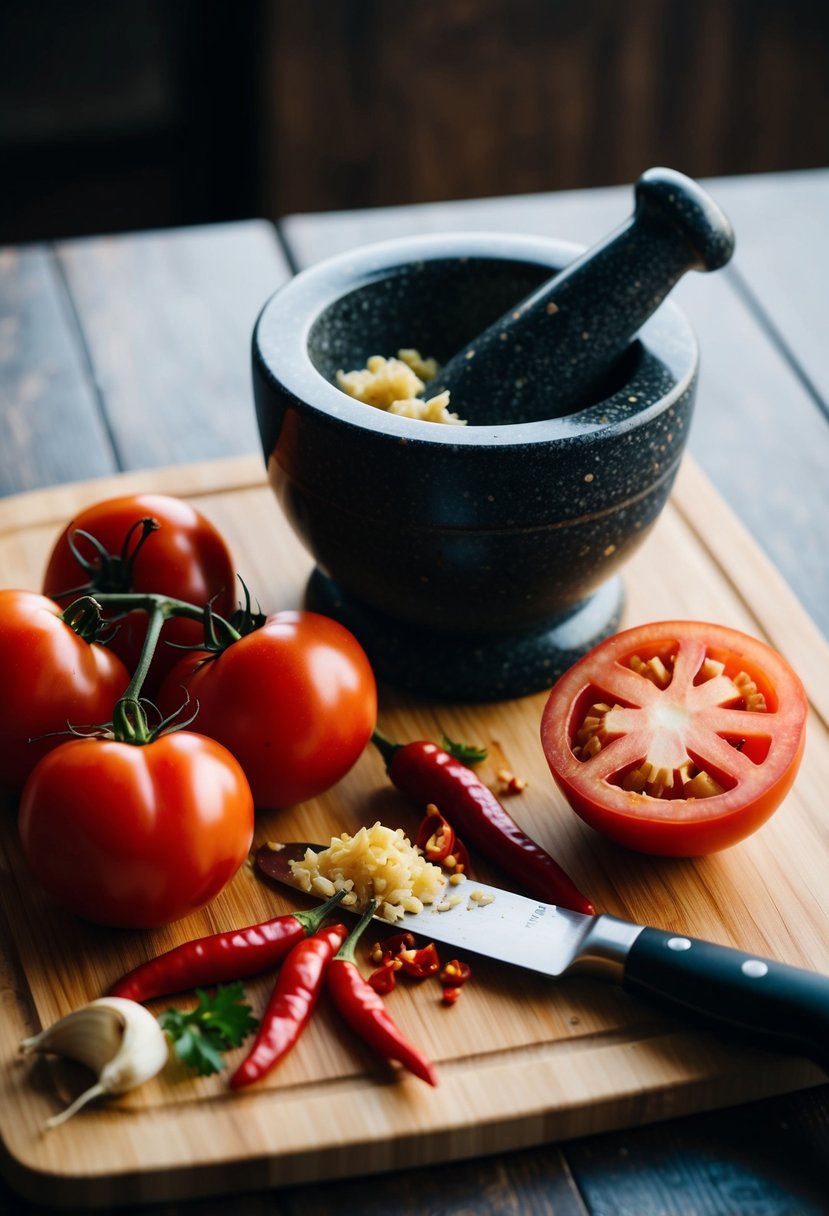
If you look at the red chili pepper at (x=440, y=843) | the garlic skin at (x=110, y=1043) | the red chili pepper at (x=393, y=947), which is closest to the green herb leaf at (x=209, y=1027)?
the garlic skin at (x=110, y=1043)

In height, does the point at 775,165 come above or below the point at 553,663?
below

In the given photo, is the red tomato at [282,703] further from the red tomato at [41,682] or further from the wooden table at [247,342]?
the wooden table at [247,342]

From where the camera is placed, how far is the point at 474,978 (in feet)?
3.85

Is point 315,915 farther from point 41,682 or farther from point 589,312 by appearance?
point 589,312

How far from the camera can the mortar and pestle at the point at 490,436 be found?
4.24 feet

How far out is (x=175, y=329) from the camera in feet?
6.88

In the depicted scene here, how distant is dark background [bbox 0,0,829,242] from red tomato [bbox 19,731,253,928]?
269 cm

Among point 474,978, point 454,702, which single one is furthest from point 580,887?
point 454,702

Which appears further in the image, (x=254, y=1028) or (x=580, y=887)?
(x=580, y=887)

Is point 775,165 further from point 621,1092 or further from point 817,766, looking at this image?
point 621,1092

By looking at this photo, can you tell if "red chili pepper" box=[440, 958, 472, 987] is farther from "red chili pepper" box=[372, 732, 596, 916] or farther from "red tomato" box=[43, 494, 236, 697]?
"red tomato" box=[43, 494, 236, 697]

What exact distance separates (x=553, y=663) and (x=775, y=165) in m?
2.78

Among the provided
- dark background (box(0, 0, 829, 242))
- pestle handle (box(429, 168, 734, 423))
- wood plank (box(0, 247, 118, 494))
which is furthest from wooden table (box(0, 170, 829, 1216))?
dark background (box(0, 0, 829, 242))

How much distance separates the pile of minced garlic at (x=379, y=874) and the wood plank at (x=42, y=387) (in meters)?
0.82
